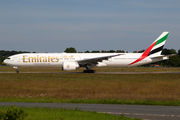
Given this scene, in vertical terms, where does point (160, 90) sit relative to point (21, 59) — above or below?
below

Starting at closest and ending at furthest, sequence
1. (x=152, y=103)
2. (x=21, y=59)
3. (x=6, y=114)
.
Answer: (x=6, y=114) < (x=152, y=103) < (x=21, y=59)

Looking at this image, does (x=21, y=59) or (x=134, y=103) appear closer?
(x=134, y=103)

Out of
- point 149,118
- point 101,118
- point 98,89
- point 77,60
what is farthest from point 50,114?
point 77,60

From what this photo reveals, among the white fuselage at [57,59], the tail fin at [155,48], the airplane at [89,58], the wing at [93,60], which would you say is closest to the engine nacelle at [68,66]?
the airplane at [89,58]

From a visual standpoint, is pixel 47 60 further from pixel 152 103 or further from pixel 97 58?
pixel 152 103

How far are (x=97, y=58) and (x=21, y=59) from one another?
13.1 meters

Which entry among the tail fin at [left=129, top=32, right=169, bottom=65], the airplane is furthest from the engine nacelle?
the tail fin at [left=129, top=32, right=169, bottom=65]

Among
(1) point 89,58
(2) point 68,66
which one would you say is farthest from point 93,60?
(2) point 68,66

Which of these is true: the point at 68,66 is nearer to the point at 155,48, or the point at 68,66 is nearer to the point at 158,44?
the point at 155,48

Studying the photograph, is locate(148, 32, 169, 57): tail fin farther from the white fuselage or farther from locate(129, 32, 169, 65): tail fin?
the white fuselage

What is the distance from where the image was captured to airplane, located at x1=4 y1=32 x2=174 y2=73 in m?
40.0

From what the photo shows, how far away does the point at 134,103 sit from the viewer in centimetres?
1481

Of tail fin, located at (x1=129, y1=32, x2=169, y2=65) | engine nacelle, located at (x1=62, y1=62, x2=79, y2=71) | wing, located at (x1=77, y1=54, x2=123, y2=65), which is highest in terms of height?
tail fin, located at (x1=129, y1=32, x2=169, y2=65)

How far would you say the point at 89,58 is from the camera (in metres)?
41.1
